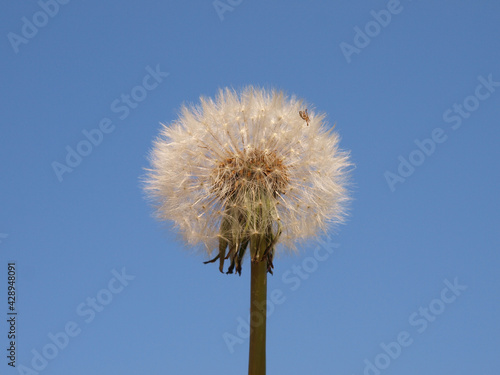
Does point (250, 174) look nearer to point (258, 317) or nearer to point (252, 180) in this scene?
point (252, 180)

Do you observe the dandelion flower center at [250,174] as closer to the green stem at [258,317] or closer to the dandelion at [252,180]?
the dandelion at [252,180]

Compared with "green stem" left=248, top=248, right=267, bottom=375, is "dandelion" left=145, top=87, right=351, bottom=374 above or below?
above

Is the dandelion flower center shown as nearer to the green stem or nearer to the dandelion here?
the dandelion

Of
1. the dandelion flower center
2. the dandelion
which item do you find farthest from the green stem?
the dandelion flower center

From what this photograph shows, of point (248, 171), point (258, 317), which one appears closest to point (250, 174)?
point (248, 171)

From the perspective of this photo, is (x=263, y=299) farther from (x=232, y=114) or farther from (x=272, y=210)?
(x=232, y=114)

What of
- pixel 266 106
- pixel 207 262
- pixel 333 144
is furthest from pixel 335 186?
pixel 207 262
